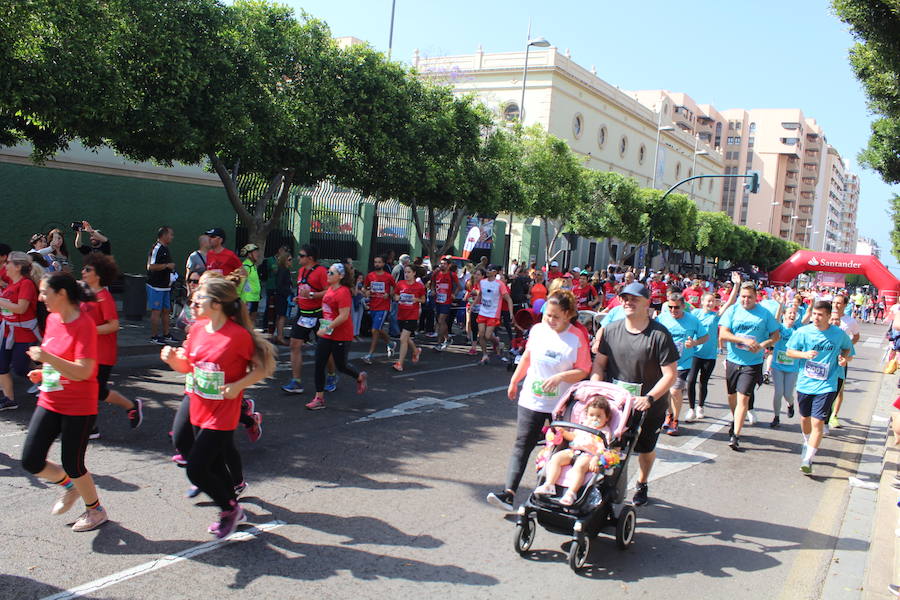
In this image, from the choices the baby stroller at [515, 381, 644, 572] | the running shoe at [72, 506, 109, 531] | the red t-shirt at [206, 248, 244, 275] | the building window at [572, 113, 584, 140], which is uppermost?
the building window at [572, 113, 584, 140]

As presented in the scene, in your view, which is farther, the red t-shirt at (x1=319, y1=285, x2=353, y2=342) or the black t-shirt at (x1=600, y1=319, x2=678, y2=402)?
the red t-shirt at (x1=319, y1=285, x2=353, y2=342)

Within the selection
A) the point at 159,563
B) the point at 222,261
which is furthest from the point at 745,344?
the point at 222,261

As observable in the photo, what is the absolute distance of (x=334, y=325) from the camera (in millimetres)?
8211

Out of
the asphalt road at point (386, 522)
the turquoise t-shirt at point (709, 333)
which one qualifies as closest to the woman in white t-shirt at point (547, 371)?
the asphalt road at point (386, 522)

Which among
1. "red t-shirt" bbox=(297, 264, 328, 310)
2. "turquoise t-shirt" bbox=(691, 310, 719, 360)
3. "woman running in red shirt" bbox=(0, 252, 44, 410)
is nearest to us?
"woman running in red shirt" bbox=(0, 252, 44, 410)

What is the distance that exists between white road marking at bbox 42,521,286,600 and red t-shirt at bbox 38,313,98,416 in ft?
3.43

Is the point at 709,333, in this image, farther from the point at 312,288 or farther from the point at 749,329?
the point at 312,288

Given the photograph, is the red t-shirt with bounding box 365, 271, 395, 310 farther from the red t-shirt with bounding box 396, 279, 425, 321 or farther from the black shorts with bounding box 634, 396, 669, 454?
the black shorts with bounding box 634, 396, 669, 454

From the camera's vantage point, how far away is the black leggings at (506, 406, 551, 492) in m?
5.36

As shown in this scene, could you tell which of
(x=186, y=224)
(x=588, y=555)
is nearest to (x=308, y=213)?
(x=186, y=224)

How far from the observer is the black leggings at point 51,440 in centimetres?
450

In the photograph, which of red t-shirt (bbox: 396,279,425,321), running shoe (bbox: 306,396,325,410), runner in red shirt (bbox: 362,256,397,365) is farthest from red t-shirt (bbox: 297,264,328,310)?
red t-shirt (bbox: 396,279,425,321)

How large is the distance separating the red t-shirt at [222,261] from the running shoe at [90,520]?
20.3ft

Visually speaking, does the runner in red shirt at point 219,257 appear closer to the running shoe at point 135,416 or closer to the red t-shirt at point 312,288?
the red t-shirt at point 312,288
